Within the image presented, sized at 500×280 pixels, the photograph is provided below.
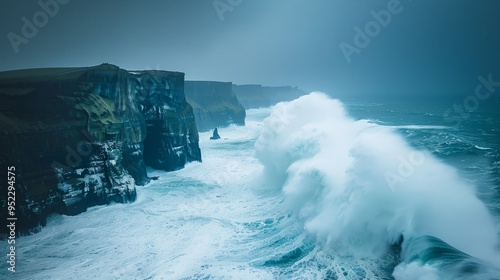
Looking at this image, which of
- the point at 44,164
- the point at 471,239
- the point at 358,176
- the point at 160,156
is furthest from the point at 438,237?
the point at 160,156

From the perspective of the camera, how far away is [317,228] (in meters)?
11.2

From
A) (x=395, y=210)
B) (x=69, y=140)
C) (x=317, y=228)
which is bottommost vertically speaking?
(x=317, y=228)

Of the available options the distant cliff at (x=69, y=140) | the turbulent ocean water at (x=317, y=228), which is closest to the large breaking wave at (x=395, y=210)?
the turbulent ocean water at (x=317, y=228)

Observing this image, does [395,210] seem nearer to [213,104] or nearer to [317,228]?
[317,228]

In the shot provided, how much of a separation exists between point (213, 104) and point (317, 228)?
55.1 metres

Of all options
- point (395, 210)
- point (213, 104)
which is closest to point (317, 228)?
point (395, 210)

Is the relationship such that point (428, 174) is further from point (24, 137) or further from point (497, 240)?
point (24, 137)

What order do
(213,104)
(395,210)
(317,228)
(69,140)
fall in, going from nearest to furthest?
(395,210) < (317,228) < (69,140) < (213,104)

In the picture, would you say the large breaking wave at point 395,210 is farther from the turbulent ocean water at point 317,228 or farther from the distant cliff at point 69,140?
the distant cliff at point 69,140

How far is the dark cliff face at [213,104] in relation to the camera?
191 feet

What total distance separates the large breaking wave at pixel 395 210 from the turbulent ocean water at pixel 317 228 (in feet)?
0.14

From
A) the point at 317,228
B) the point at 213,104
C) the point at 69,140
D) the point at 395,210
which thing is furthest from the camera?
the point at 213,104

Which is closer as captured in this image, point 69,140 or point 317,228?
point 317,228

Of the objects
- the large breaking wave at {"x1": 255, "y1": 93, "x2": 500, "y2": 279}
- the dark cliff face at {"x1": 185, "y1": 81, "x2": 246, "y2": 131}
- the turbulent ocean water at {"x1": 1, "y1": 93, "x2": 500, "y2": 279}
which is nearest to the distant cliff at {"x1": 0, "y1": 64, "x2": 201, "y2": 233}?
the turbulent ocean water at {"x1": 1, "y1": 93, "x2": 500, "y2": 279}
